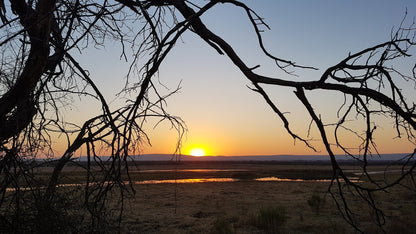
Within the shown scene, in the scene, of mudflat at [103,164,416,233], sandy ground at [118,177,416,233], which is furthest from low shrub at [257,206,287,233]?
sandy ground at [118,177,416,233]

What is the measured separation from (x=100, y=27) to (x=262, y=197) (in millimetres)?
16855

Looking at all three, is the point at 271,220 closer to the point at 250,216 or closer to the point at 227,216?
the point at 250,216

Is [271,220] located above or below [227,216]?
above

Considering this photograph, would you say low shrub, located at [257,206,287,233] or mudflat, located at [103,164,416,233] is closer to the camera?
mudflat, located at [103,164,416,233]

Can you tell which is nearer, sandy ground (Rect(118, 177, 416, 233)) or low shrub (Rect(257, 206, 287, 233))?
sandy ground (Rect(118, 177, 416, 233))

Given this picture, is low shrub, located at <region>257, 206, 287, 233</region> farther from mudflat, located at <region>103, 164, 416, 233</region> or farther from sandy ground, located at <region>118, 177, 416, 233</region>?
sandy ground, located at <region>118, 177, 416, 233</region>

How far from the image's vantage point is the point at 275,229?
10.3 meters

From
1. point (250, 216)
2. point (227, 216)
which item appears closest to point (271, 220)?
point (250, 216)

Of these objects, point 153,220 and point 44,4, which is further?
point 153,220

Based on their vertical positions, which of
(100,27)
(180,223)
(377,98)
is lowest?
(180,223)

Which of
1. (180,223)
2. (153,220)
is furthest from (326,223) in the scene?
(153,220)

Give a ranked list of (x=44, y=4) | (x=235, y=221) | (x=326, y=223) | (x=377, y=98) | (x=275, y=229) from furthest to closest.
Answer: (x=235, y=221) < (x=326, y=223) < (x=275, y=229) < (x=44, y=4) < (x=377, y=98)

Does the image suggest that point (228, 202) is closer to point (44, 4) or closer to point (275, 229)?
point (275, 229)

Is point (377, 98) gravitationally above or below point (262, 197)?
above
